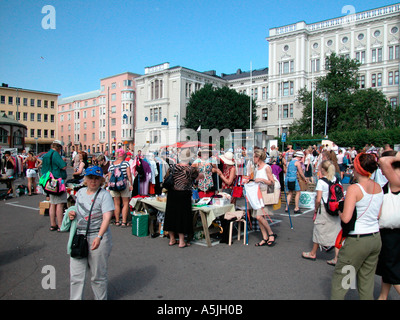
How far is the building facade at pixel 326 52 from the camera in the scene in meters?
51.8

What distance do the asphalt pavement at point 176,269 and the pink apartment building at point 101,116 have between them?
2195 inches

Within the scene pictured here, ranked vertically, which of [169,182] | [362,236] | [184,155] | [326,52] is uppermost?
[326,52]

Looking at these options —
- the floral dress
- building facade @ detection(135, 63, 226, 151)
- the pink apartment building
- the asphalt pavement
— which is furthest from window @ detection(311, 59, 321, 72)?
the floral dress

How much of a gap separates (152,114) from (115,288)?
62.2 metres

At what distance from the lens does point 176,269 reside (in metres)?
5.07

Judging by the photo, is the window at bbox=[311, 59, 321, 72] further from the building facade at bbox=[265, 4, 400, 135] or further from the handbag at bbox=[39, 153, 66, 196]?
the handbag at bbox=[39, 153, 66, 196]

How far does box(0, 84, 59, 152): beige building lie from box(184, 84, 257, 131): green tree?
3523cm

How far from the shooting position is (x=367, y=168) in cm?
320

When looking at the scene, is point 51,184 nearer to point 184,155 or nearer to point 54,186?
point 54,186

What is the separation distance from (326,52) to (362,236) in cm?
6120

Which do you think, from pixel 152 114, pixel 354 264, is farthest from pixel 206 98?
pixel 354 264

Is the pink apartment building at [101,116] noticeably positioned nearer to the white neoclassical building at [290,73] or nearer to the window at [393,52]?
the white neoclassical building at [290,73]

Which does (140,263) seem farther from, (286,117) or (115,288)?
(286,117)

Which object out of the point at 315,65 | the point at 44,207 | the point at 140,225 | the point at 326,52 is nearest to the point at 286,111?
the point at 315,65
